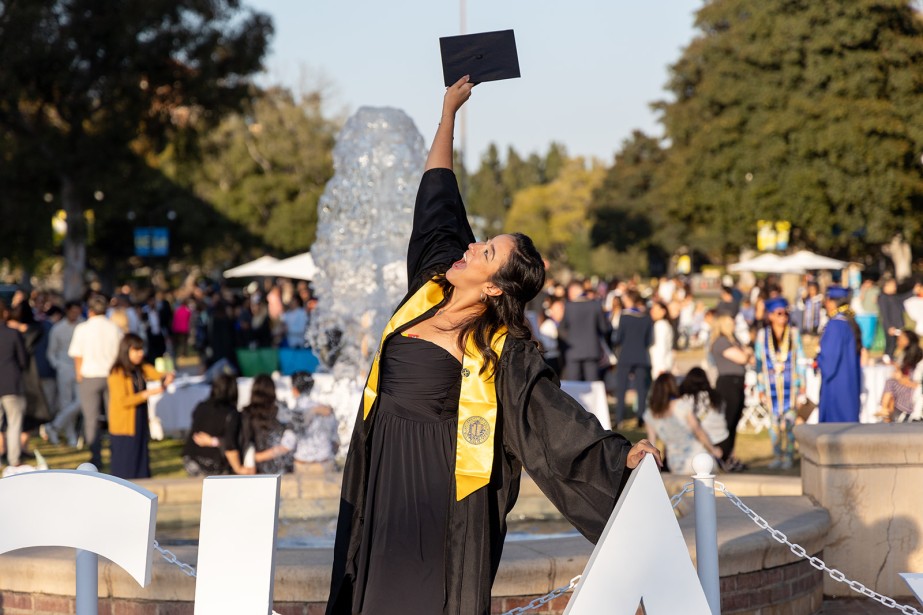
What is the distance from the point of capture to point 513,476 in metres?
4.24

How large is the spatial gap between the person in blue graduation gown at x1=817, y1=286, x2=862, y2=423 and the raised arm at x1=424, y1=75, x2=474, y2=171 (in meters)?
7.58

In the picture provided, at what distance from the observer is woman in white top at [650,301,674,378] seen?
53.7ft

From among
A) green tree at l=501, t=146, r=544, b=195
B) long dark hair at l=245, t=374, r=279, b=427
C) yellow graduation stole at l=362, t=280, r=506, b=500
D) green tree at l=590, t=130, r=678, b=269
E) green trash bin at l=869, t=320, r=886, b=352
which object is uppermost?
green tree at l=501, t=146, r=544, b=195

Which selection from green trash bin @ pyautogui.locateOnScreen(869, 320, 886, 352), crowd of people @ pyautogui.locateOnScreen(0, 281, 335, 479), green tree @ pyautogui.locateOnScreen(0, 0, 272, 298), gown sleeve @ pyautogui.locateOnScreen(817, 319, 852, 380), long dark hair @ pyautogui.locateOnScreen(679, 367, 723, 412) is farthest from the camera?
green tree @ pyautogui.locateOnScreen(0, 0, 272, 298)

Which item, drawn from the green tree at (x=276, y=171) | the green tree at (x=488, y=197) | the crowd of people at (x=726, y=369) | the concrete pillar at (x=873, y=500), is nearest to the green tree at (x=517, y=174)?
the green tree at (x=488, y=197)

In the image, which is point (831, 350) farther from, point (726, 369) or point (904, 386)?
point (904, 386)

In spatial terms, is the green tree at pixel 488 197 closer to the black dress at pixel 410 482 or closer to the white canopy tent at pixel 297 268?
the white canopy tent at pixel 297 268

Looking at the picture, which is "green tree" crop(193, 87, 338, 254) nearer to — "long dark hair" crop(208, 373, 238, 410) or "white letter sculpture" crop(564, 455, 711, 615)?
"long dark hair" crop(208, 373, 238, 410)

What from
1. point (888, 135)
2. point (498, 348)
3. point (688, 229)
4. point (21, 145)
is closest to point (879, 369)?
point (498, 348)

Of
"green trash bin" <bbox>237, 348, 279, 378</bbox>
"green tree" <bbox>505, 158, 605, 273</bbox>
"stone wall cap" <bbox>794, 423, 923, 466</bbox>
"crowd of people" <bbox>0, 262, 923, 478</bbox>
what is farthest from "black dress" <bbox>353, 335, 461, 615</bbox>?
"green tree" <bbox>505, 158, 605, 273</bbox>

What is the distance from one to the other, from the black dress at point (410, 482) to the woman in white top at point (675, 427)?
6.45 meters

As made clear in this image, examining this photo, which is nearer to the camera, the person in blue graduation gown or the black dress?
the black dress

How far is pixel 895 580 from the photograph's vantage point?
7117 millimetres

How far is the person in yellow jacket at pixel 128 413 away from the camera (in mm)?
10281
